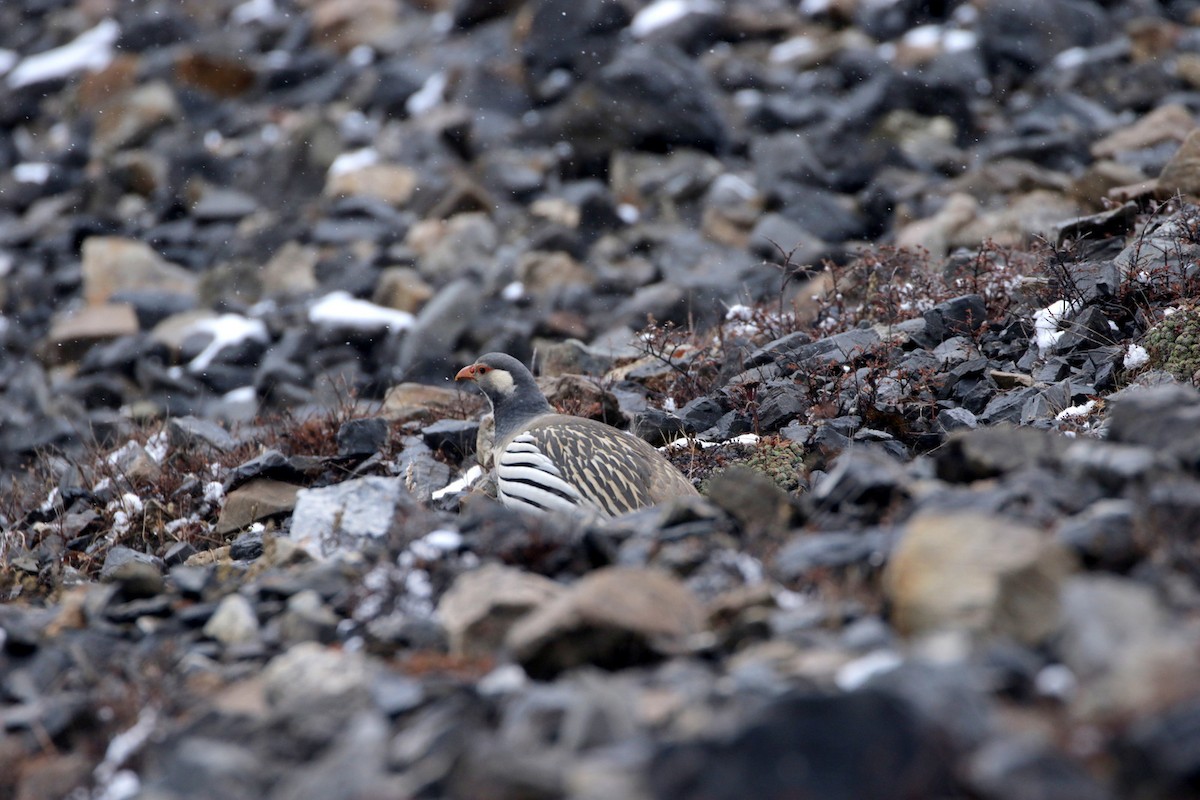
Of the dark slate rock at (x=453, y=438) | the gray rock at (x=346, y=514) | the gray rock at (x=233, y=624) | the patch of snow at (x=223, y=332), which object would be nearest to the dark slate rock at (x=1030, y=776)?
the gray rock at (x=233, y=624)

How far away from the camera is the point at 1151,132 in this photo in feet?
46.1

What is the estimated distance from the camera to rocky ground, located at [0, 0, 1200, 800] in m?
3.41

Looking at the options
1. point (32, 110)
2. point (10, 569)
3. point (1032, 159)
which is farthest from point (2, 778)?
point (32, 110)

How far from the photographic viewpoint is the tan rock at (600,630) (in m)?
3.85

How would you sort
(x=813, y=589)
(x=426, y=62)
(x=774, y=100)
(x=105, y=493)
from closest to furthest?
(x=813, y=589)
(x=105, y=493)
(x=774, y=100)
(x=426, y=62)

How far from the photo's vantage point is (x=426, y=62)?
69.5 ft

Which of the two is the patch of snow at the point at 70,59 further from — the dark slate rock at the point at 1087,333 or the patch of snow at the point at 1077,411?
the patch of snow at the point at 1077,411

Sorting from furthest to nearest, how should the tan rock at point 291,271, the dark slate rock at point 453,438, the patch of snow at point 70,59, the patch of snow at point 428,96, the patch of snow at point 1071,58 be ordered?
1. the patch of snow at point 70,59
2. the patch of snow at point 428,96
3. the patch of snow at point 1071,58
4. the tan rock at point 291,271
5. the dark slate rock at point 453,438

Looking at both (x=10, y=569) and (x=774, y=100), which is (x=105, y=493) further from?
(x=774, y=100)

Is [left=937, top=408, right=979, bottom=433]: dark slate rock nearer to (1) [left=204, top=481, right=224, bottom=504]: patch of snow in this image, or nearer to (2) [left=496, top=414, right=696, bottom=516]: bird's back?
(2) [left=496, top=414, right=696, bottom=516]: bird's back

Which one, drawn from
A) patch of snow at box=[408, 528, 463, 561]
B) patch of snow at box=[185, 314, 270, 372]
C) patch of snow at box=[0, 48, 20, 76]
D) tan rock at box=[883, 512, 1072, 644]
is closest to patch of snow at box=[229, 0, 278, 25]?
patch of snow at box=[0, 48, 20, 76]

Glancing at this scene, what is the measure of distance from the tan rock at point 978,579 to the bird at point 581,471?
2.57 metres

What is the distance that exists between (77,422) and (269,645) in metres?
8.78

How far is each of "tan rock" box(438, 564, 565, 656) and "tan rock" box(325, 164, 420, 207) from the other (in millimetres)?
13473
